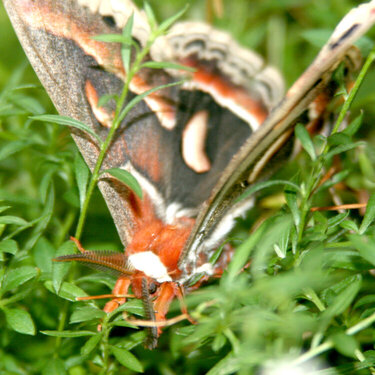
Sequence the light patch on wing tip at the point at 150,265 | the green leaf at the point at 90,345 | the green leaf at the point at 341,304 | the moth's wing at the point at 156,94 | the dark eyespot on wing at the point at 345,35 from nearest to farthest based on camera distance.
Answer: the green leaf at the point at 341,304 → the dark eyespot on wing at the point at 345,35 → the green leaf at the point at 90,345 → the light patch on wing tip at the point at 150,265 → the moth's wing at the point at 156,94

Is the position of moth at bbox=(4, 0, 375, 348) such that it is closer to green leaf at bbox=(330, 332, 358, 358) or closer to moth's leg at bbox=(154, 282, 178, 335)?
moth's leg at bbox=(154, 282, 178, 335)

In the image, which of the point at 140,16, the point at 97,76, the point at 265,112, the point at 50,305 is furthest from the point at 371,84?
the point at 50,305

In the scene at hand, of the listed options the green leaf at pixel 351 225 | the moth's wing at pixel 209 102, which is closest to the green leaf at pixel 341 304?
the green leaf at pixel 351 225

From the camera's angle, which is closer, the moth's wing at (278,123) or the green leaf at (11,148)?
the moth's wing at (278,123)

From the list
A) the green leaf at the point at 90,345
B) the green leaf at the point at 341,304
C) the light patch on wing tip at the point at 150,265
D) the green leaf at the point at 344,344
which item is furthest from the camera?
the light patch on wing tip at the point at 150,265

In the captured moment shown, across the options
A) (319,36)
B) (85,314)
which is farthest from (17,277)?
(319,36)

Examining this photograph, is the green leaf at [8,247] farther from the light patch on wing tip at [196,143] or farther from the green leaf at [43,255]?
the light patch on wing tip at [196,143]

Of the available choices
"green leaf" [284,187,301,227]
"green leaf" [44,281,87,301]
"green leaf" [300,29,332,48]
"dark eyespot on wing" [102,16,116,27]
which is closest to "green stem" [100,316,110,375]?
"green leaf" [44,281,87,301]
